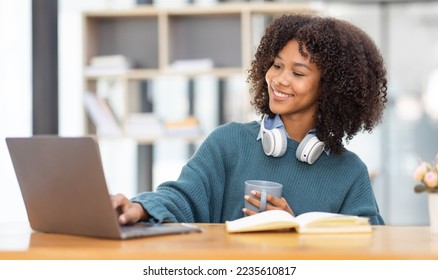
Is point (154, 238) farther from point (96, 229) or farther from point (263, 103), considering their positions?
point (263, 103)

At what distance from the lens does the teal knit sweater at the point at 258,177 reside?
2.57 meters

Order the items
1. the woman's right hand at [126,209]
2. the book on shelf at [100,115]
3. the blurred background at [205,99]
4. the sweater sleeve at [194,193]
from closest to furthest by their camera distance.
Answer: the woman's right hand at [126,209] → the sweater sleeve at [194,193] → the blurred background at [205,99] → the book on shelf at [100,115]

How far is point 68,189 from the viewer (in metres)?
1.92

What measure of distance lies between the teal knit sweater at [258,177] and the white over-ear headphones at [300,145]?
2.1 inches

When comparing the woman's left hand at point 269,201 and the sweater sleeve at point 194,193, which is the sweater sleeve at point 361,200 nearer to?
the woman's left hand at point 269,201

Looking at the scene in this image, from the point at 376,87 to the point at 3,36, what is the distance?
1.71 metres

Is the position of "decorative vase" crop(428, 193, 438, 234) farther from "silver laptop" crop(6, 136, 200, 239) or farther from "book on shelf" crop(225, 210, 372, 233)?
"silver laptop" crop(6, 136, 200, 239)

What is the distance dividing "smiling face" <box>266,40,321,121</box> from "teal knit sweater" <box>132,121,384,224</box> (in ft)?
0.47

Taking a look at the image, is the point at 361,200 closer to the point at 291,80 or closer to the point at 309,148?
the point at 309,148

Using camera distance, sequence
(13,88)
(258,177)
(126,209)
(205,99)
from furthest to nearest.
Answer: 1. (205,99)
2. (13,88)
3. (258,177)
4. (126,209)

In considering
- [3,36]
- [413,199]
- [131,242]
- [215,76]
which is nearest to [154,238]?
[131,242]

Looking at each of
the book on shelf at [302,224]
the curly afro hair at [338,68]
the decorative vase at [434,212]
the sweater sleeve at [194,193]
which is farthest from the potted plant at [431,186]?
the sweater sleeve at [194,193]

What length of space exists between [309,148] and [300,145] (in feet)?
0.12

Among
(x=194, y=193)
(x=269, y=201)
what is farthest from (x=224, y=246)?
(x=194, y=193)
